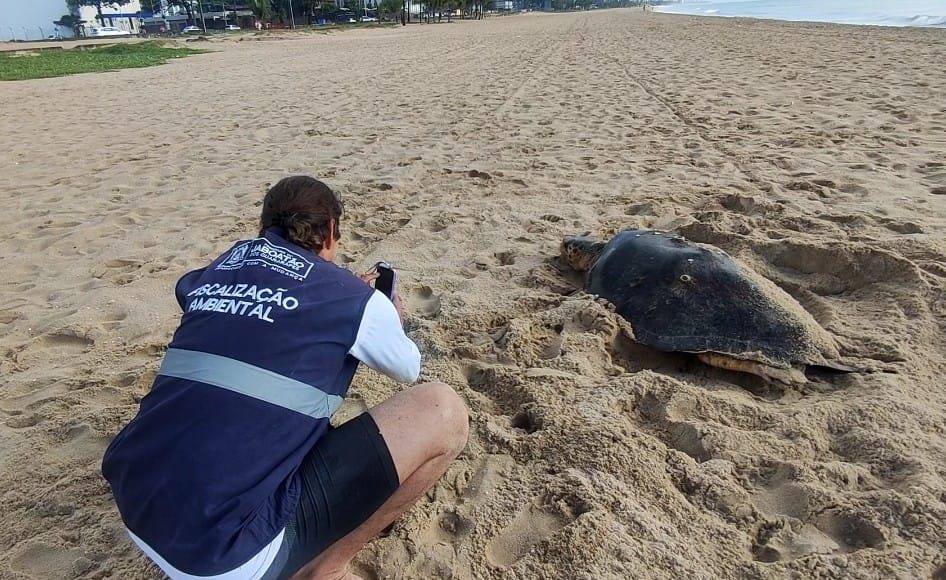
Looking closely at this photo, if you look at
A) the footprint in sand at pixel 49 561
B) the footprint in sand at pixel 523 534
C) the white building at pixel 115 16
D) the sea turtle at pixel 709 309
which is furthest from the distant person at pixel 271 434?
the white building at pixel 115 16

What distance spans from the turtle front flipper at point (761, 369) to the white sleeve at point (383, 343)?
148 centimetres

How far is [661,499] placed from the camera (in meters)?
1.94

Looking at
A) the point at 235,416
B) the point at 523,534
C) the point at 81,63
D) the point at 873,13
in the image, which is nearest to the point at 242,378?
the point at 235,416

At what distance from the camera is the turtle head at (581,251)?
343 centimetres

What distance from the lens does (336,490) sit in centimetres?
155

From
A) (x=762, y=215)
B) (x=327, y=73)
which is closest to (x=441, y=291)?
(x=762, y=215)

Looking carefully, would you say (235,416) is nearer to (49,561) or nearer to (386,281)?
(386,281)

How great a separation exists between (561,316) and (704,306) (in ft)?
2.26

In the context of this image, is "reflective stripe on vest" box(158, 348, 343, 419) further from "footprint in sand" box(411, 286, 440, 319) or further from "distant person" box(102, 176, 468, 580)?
"footprint in sand" box(411, 286, 440, 319)

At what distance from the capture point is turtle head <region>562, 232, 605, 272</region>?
3.43 metres

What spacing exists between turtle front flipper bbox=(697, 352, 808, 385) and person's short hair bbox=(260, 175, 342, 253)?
5.58 ft

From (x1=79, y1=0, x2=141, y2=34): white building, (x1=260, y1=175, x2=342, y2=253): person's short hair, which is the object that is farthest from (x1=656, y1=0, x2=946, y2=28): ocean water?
(x1=79, y1=0, x2=141, y2=34): white building

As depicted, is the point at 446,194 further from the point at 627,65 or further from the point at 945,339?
the point at 627,65

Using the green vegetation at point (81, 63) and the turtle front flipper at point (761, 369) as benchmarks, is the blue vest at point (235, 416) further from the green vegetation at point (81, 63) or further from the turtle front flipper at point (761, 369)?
the green vegetation at point (81, 63)
